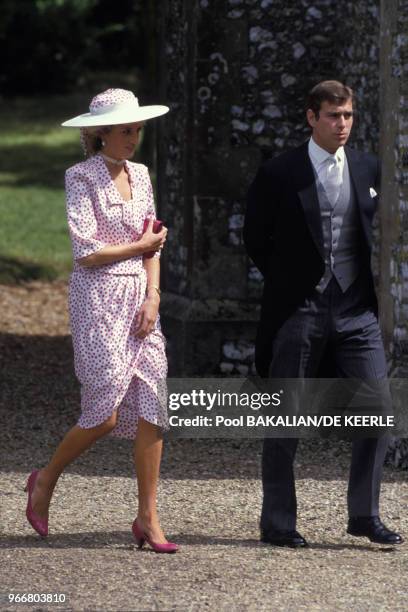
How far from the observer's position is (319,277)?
629cm

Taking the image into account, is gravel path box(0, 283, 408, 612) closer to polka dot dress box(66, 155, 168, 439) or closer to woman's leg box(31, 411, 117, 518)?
woman's leg box(31, 411, 117, 518)

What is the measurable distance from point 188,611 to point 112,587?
398mm

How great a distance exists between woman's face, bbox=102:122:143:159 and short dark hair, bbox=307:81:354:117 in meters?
0.68

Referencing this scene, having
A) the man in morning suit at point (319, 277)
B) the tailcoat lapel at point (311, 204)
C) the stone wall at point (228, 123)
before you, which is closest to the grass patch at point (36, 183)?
the stone wall at point (228, 123)

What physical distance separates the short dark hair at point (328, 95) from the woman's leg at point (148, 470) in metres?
1.41

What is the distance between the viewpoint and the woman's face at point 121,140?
6249mm

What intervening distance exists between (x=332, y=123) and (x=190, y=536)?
1820 millimetres

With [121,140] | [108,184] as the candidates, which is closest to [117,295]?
[108,184]

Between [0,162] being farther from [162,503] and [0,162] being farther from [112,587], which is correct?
[112,587]

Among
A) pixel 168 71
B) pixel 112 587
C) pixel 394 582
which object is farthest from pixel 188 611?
pixel 168 71

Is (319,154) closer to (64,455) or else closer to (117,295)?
(117,295)

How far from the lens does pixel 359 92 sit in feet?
32.7

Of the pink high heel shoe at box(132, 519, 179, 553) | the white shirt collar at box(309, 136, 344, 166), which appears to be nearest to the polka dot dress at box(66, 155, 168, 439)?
the pink high heel shoe at box(132, 519, 179, 553)

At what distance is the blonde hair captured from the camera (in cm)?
630
